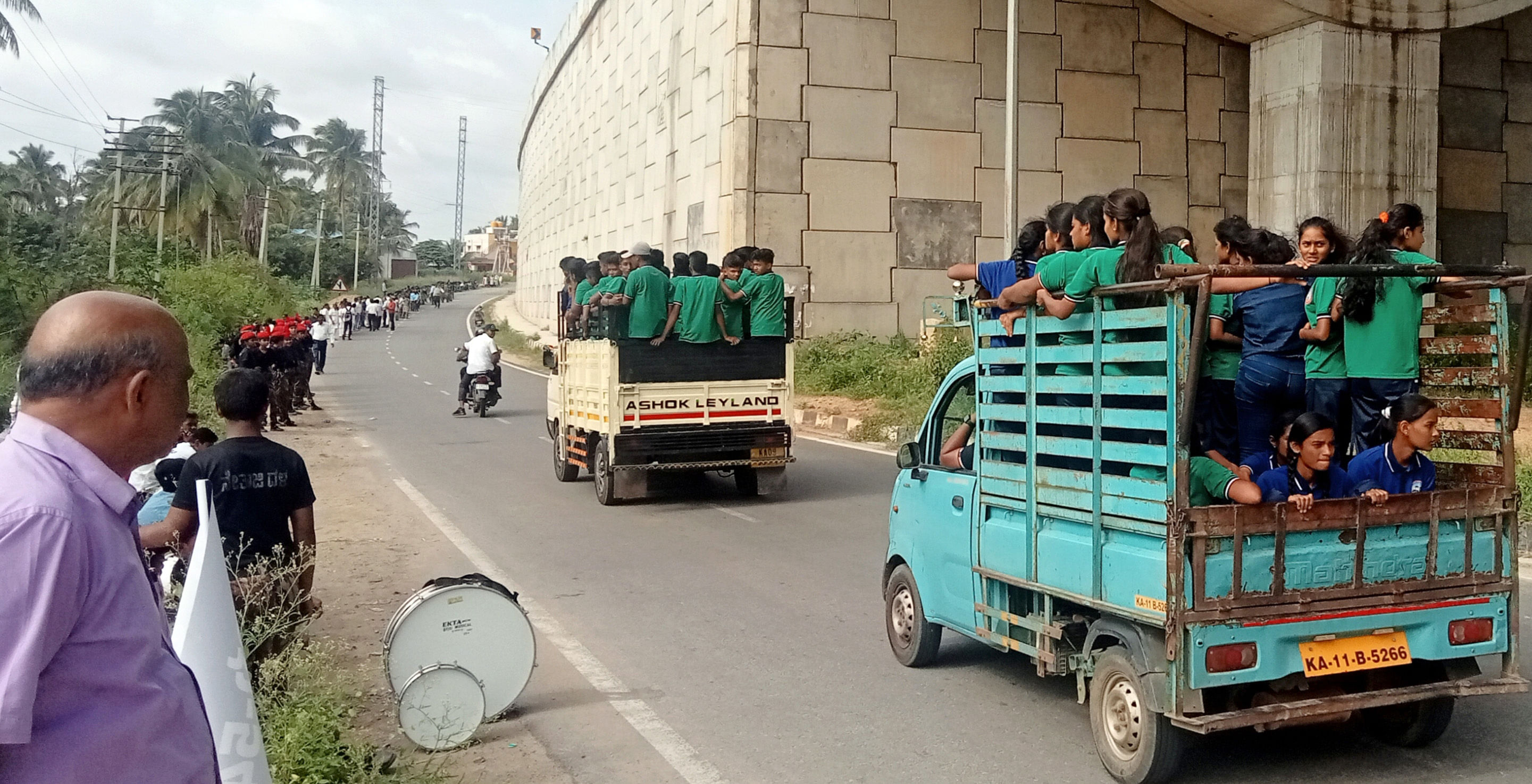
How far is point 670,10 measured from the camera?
33000mm

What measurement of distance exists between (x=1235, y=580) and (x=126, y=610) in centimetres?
376

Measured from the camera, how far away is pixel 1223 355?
18.6 feet

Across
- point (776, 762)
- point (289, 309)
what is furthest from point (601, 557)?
point (289, 309)

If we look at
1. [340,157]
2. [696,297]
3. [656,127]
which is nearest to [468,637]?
[696,297]

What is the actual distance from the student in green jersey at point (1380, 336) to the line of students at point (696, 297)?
7.50 metres

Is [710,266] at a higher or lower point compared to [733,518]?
higher

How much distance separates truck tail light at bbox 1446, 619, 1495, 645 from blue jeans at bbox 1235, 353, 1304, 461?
3.22 feet

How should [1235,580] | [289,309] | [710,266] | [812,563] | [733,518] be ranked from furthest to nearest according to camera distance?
[289,309], [710,266], [733,518], [812,563], [1235,580]

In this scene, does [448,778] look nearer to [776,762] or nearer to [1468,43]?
[776,762]

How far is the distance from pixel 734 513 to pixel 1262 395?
7456 millimetres

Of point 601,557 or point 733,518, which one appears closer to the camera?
point 601,557

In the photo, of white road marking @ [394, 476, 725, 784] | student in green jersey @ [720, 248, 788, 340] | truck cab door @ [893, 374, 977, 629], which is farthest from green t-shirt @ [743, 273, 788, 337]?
truck cab door @ [893, 374, 977, 629]

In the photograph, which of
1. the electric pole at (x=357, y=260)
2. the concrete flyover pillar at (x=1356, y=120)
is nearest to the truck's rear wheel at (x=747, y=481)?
the concrete flyover pillar at (x=1356, y=120)

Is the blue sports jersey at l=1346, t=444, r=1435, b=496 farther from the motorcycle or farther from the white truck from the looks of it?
the motorcycle
